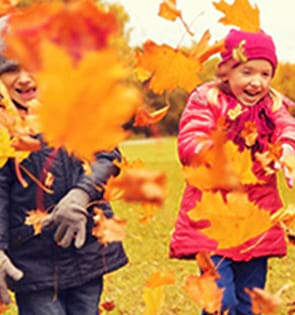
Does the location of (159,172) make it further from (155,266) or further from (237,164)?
(155,266)

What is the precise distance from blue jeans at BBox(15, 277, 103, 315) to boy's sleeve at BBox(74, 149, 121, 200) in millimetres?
341

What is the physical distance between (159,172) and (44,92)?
0.59 feet

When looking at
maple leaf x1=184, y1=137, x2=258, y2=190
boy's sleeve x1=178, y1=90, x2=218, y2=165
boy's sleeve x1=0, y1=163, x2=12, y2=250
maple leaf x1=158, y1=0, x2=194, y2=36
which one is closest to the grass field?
boy's sleeve x1=178, y1=90, x2=218, y2=165

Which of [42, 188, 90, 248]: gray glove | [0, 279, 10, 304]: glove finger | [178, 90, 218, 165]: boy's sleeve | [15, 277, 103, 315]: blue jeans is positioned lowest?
[15, 277, 103, 315]: blue jeans

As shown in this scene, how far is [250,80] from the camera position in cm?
288

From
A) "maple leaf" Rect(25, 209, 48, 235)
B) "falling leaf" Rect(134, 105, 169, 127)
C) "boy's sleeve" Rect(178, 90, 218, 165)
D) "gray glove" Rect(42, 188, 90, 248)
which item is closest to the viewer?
"falling leaf" Rect(134, 105, 169, 127)

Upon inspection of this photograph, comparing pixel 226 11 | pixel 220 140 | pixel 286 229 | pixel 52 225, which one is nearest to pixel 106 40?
pixel 220 140

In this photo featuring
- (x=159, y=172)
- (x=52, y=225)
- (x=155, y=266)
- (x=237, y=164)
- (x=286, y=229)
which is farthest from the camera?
(x=155, y=266)

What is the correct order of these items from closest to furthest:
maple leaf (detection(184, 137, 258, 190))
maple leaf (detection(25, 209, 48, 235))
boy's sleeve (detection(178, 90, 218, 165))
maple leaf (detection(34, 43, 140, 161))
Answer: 1. maple leaf (detection(34, 43, 140, 161))
2. maple leaf (detection(184, 137, 258, 190))
3. maple leaf (detection(25, 209, 48, 235))
4. boy's sleeve (detection(178, 90, 218, 165))

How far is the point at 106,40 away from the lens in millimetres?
874

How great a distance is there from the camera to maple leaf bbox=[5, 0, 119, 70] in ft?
2.81

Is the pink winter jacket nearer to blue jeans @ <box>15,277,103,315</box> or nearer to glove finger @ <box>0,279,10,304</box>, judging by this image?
blue jeans @ <box>15,277,103,315</box>

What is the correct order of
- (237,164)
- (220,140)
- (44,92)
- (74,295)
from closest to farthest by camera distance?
(44,92)
(220,140)
(237,164)
(74,295)

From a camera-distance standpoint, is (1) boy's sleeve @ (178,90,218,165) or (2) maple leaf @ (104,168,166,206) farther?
(1) boy's sleeve @ (178,90,218,165)
